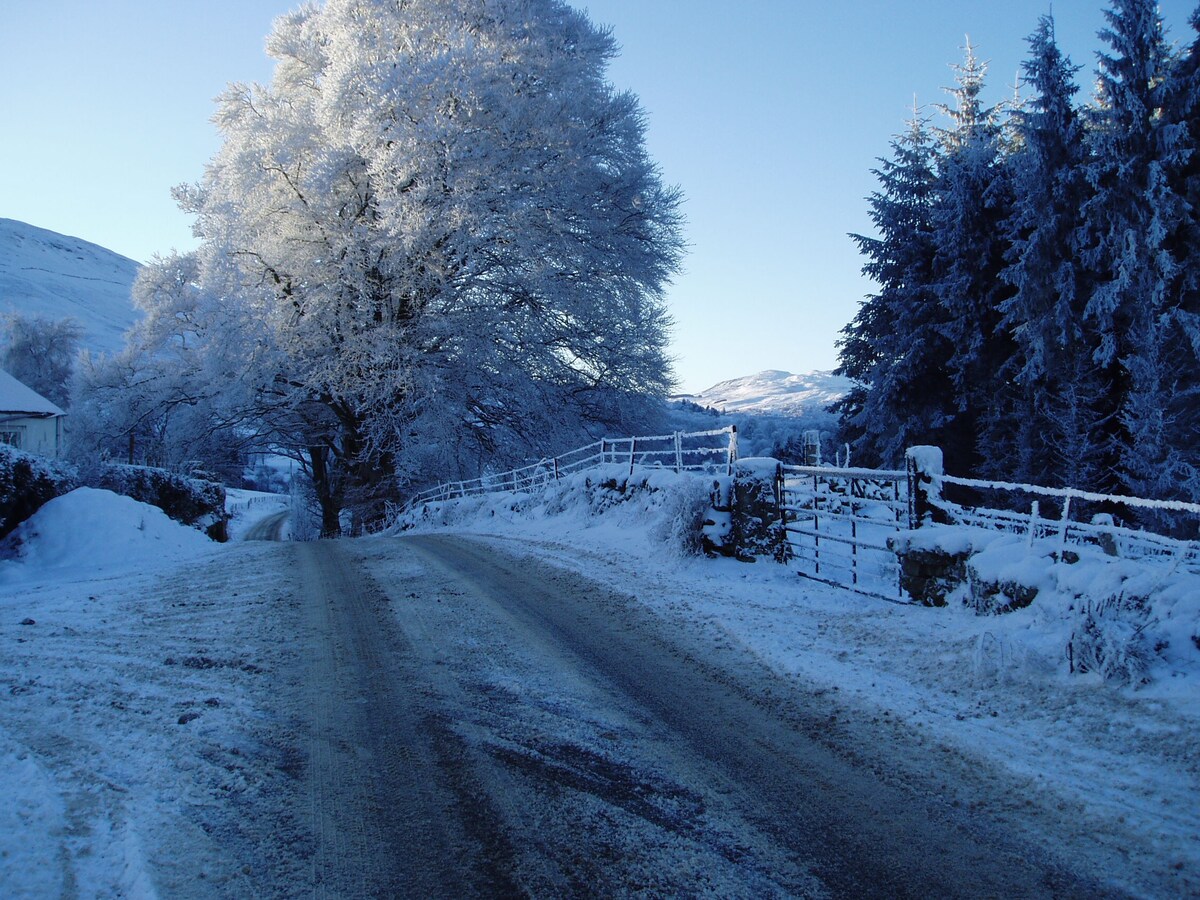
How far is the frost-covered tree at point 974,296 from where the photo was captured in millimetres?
23938

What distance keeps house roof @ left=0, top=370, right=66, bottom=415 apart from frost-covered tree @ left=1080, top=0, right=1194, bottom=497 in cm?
4022

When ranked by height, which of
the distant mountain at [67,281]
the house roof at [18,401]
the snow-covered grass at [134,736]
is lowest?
the snow-covered grass at [134,736]

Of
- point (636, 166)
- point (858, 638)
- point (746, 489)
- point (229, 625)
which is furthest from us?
point (636, 166)

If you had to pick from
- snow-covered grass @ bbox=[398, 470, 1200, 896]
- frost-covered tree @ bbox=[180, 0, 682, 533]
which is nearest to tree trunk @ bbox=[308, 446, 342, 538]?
frost-covered tree @ bbox=[180, 0, 682, 533]

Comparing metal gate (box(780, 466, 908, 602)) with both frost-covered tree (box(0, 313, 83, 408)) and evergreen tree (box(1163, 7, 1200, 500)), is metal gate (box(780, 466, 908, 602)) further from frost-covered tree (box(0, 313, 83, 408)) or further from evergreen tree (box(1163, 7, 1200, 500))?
frost-covered tree (box(0, 313, 83, 408))

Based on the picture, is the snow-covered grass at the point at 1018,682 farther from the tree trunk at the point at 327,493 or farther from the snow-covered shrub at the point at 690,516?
the tree trunk at the point at 327,493

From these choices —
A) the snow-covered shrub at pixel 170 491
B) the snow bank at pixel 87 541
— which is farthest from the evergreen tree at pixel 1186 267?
the snow-covered shrub at pixel 170 491

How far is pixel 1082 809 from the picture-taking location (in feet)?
10.6

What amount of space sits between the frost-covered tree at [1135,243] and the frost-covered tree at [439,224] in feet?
42.2

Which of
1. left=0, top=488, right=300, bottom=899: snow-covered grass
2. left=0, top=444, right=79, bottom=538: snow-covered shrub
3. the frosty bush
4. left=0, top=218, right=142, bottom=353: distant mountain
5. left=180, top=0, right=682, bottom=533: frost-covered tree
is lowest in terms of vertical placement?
left=0, top=488, right=300, bottom=899: snow-covered grass

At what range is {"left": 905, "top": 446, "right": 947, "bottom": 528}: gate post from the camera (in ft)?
23.9

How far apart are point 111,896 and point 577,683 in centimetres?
277

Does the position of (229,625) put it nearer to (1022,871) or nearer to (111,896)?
(111,896)

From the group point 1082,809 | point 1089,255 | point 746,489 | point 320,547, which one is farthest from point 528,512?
point 1089,255
